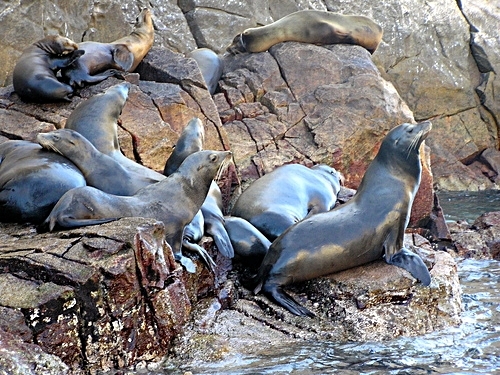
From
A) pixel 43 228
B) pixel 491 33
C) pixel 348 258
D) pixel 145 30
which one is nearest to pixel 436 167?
pixel 491 33

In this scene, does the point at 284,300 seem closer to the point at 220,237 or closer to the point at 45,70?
the point at 220,237

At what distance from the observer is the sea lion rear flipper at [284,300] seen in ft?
17.9

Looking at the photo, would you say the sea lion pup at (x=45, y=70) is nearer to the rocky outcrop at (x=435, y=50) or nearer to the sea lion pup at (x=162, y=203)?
the sea lion pup at (x=162, y=203)

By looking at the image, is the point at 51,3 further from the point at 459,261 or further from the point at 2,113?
the point at 459,261

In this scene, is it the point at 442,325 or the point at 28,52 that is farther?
the point at 28,52

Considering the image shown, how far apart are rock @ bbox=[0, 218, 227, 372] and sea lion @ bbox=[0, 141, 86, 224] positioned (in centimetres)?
72

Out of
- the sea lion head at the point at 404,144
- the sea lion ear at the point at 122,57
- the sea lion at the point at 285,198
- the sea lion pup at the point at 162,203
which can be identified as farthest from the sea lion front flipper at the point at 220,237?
the sea lion ear at the point at 122,57

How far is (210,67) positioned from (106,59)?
5.35 feet

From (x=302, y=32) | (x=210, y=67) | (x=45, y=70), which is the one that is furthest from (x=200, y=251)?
(x=302, y=32)

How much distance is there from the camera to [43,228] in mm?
5070

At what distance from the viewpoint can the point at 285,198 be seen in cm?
723

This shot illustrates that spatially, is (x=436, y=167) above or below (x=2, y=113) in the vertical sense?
below

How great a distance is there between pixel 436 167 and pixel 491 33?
447 centimetres

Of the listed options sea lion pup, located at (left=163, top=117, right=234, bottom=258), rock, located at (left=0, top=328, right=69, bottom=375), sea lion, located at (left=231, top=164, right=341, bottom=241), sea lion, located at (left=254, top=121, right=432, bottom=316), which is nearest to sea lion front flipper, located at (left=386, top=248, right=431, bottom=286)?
sea lion, located at (left=254, top=121, right=432, bottom=316)
